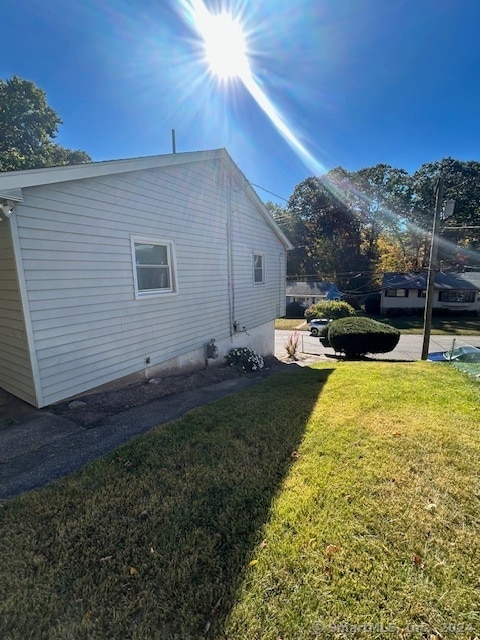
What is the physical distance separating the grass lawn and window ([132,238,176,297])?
302cm

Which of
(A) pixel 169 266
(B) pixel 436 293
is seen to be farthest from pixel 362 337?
(B) pixel 436 293

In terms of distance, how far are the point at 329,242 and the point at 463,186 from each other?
18.5 metres

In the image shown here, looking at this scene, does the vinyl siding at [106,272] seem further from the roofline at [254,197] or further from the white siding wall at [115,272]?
the roofline at [254,197]

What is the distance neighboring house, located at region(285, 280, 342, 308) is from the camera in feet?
122

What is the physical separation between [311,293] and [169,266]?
33730mm

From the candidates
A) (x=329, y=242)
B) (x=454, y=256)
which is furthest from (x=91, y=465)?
(x=454, y=256)

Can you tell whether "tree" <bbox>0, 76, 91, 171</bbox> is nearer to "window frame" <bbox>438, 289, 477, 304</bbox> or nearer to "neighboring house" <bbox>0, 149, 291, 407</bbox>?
"neighboring house" <bbox>0, 149, 291, 407</bbox>

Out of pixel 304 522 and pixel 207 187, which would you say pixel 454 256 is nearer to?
pixel 207 187

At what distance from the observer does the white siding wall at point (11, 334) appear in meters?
3.79

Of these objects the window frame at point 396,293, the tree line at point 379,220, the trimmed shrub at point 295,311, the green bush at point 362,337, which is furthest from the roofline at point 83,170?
the tree line at point 379,220

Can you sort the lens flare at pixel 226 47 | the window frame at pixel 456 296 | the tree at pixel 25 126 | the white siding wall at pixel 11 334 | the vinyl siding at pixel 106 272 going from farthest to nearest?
the window frame at pixel 456 296 < the tree at pixel 25 126 < the lens flare at pixel 226 47 < the vinyl siding at pixel 106 272 < the white siding wall at pixel 11 334

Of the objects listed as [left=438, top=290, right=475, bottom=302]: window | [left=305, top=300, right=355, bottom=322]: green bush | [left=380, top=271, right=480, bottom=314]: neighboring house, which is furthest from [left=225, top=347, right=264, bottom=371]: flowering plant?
[left=438, top=290, right=475, bottom=302]: window

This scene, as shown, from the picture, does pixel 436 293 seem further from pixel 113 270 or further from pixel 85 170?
pixel 85 170

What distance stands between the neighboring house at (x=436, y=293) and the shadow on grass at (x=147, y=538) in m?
34.3
